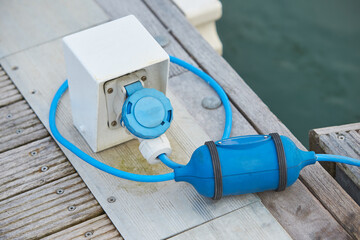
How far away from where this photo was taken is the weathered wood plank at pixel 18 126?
190 centimetres

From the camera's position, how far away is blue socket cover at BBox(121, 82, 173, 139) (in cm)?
163

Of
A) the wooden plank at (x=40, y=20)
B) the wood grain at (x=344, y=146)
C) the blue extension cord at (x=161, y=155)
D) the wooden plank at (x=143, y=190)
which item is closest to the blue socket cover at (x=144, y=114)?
the blue extension cord at (x=161, y=155)

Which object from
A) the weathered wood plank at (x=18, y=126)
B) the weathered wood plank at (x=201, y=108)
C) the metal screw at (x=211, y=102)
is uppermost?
the metal screw at (x=211, y=102)

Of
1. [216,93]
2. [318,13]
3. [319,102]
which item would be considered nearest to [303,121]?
[319,102]

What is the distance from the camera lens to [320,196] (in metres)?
1.73

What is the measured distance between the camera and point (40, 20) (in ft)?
7.70

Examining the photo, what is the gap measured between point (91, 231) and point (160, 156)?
1.02 feet

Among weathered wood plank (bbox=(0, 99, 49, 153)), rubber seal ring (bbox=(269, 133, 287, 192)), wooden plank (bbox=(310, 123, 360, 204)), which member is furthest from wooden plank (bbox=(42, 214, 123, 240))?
wooden plank (bbox=(310, 123, 360, 204))

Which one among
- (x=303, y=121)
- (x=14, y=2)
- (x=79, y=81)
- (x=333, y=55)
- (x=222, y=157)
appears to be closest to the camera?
(x=222, y=157)

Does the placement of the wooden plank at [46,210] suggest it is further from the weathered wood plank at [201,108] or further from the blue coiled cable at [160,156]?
the weathered wood plank at [201,108]

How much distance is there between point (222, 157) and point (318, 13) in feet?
7.46

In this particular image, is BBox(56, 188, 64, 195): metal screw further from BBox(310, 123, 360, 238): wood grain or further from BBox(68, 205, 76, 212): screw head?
BBox(310, 123, 360, 238): wood grain

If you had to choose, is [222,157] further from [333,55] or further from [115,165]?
[333,55]

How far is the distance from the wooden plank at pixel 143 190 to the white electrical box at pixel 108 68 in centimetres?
10
